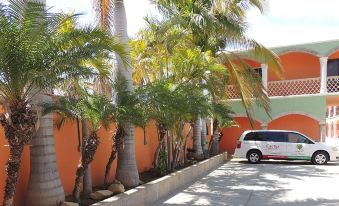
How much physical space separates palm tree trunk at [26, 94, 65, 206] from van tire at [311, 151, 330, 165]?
14592mm

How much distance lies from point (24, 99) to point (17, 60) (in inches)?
25.3

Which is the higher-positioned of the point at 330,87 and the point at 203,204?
the point at 330,87

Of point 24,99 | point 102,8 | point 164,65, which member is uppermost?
A: point 102,8

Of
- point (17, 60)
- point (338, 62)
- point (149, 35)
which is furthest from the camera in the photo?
point (338, 62)

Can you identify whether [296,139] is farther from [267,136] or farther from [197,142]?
[197,142]

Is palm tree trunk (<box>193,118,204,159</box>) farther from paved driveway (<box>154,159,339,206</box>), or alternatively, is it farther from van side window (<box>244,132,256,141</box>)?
van side window (<box>244,132,256,141</box>)

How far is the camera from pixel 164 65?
13430 mm

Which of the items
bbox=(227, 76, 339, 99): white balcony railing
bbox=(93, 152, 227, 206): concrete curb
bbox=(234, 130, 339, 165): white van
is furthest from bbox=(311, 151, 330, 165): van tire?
bbox=(93, 152, 227, 206): concrete curb

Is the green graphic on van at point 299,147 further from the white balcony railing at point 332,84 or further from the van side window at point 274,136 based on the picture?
the white balcony railing at point 332,84

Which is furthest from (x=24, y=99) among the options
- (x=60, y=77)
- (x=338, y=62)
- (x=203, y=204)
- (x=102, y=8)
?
(x=338, y=62)

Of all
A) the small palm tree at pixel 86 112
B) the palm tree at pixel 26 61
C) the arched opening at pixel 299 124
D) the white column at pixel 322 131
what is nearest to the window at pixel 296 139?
the white column at pixel 322 131

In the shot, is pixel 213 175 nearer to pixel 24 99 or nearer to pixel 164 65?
pixel 164 65

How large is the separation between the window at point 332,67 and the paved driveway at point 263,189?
10725 mm

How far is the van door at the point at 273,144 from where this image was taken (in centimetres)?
1855
